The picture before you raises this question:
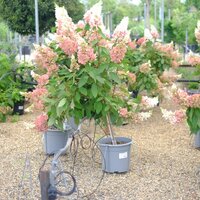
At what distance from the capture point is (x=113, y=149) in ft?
12.6

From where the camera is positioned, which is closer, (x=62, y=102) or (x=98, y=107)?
(x=62, y=102)

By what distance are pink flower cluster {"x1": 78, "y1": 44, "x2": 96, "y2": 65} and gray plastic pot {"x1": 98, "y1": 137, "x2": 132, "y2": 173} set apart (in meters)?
1.01

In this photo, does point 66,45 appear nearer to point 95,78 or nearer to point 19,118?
point 95,78

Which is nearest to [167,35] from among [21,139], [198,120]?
[21,139]

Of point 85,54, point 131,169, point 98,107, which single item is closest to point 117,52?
point 85,54

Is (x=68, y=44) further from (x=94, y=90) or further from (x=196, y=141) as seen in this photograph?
(x=196, y=141)

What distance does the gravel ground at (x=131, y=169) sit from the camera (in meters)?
3.45

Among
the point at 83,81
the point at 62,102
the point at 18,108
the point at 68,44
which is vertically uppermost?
the point at 68,44

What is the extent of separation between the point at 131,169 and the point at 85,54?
1455mm

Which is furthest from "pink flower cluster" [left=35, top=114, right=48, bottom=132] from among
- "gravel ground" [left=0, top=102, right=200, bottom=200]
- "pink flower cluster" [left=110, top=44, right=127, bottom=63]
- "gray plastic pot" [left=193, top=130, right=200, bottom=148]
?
"gray plastic pot" [left=193, top=130, right=200, bottom=148]

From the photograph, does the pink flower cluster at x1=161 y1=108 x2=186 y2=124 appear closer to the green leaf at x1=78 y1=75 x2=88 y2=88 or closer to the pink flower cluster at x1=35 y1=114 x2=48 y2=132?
the green leaf at x1=78 y1=75 x2=88 y2=88

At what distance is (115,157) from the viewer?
12.6 feet

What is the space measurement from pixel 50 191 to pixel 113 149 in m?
1.37

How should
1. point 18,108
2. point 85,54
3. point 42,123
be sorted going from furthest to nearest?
point 18,108 < point 42,123 < point 85,54
